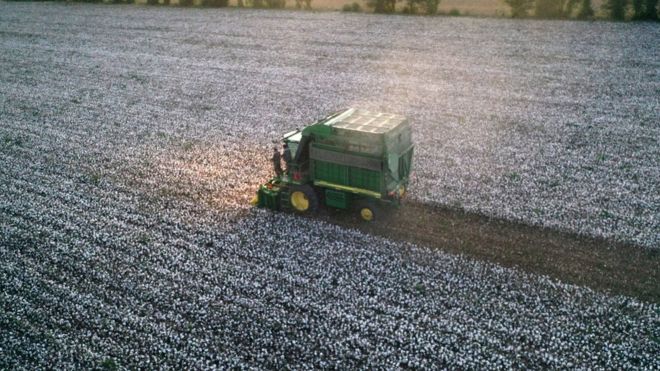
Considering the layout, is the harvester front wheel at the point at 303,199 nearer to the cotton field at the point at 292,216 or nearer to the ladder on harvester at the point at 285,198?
the ladder on harvester at the point at 285,198

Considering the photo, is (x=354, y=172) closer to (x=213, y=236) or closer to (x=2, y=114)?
(x=213, y=236)

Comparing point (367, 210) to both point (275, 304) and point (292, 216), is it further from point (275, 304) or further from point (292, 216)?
point (275, 304)

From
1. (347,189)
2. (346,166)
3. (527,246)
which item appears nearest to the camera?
(527,246)

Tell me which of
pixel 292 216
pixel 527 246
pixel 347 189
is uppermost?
pixel 347 189

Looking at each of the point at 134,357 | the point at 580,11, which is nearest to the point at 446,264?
the point at 134,357

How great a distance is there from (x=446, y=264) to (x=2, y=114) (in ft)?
70.6

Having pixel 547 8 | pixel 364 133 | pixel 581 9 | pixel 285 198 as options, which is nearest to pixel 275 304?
pixel 285 198

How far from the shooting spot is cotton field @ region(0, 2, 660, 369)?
35.0 ft

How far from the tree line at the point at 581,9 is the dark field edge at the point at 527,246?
32359 millimetres

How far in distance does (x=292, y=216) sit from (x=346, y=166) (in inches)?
93.8

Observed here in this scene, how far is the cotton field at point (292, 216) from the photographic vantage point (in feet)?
35.0

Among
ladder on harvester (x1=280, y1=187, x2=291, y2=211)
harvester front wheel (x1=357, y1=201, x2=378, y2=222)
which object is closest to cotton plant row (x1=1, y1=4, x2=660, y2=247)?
harvester front wheel (x1=357, y1=201, x2=378, y2=222)

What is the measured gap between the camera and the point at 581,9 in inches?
1586

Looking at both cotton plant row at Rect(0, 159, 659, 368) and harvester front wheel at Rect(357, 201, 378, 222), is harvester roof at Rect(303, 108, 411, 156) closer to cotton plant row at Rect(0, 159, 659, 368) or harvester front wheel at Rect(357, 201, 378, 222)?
harvester front wheel at Rect(357, 201, 378, 222)
